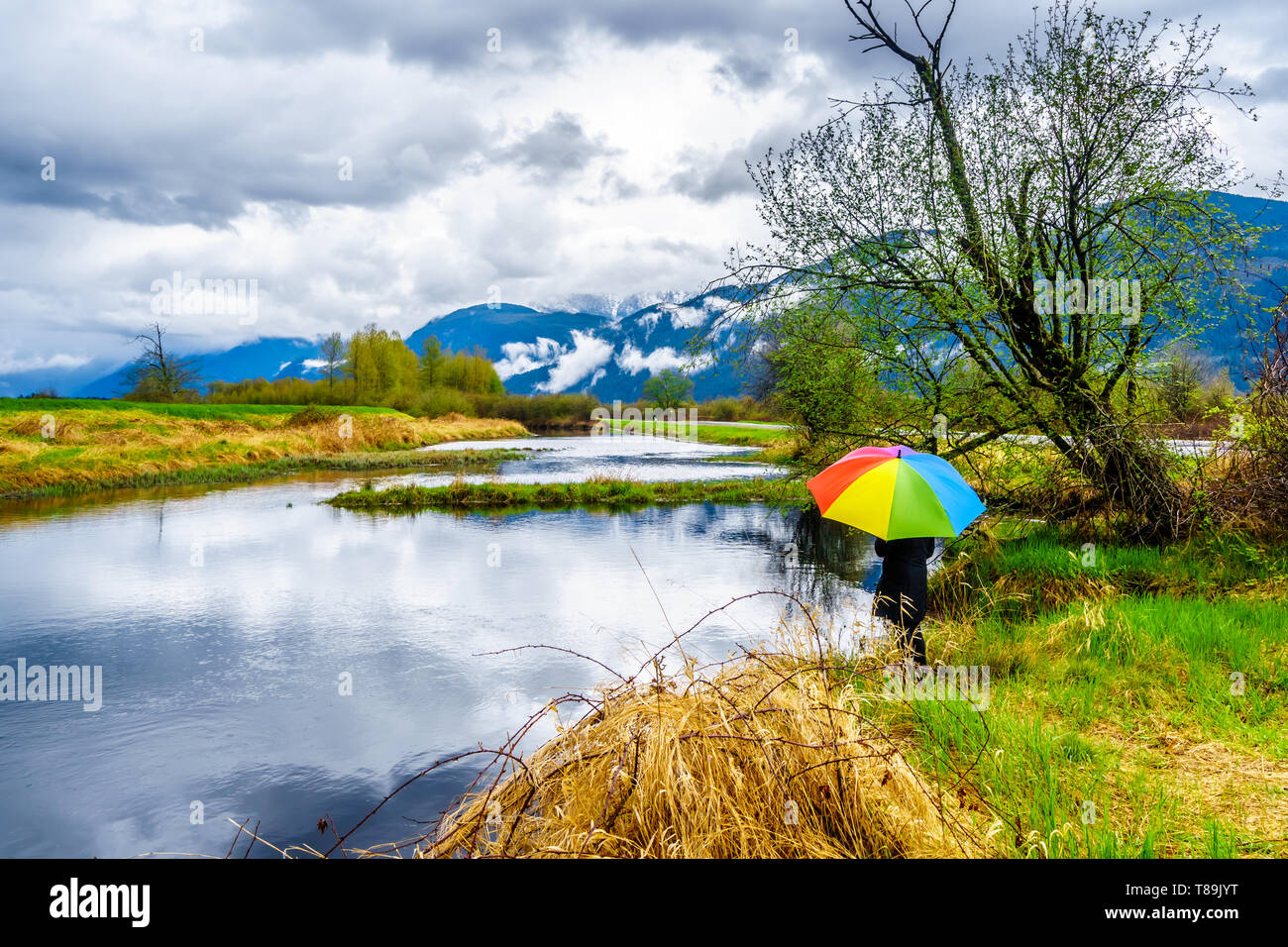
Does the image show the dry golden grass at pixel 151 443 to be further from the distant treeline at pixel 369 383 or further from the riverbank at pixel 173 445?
the distant treeline at pixel 369 383

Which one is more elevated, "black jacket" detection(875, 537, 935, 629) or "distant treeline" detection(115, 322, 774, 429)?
"distant treeline" detection(115, 322, 774, 429)

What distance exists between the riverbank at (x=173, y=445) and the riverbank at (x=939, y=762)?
28682 mm

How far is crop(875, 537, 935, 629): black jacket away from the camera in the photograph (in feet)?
24.0

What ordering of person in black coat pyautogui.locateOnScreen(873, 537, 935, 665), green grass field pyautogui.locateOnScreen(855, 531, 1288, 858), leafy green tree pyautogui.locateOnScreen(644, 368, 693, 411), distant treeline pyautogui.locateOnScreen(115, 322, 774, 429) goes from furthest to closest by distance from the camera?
leafy green tree pyautogui.locateOnScreen(644, 368, 693, 411)
distant treeline pyautogui.locateOnScreen(115, 322, 774, 429)
person in black coat pyautogui.locateOnScreen(873, 537, 935, 665)
green grass field pyautogui.locateOnScreen(855, 531, 1288, 858)

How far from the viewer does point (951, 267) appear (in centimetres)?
1134

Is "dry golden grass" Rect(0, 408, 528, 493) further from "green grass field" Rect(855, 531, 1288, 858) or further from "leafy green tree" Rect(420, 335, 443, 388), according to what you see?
"leafy green tree" Rect(420, 335, 443, 388)

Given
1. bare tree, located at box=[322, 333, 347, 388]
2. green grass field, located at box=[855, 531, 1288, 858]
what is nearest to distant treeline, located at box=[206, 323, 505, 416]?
bare tree, located at box=[322, 333, 347, 388]

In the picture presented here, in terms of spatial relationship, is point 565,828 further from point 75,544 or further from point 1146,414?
point 75,544

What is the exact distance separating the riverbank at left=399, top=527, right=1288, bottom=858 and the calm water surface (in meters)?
1.50

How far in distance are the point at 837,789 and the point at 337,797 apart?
4.41 meters

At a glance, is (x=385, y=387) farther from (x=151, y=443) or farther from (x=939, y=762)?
(x=939, y=762)

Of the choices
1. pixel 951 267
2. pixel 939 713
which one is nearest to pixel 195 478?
pixel 951 267

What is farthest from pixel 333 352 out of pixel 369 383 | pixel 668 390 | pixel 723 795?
pixel 723 795
